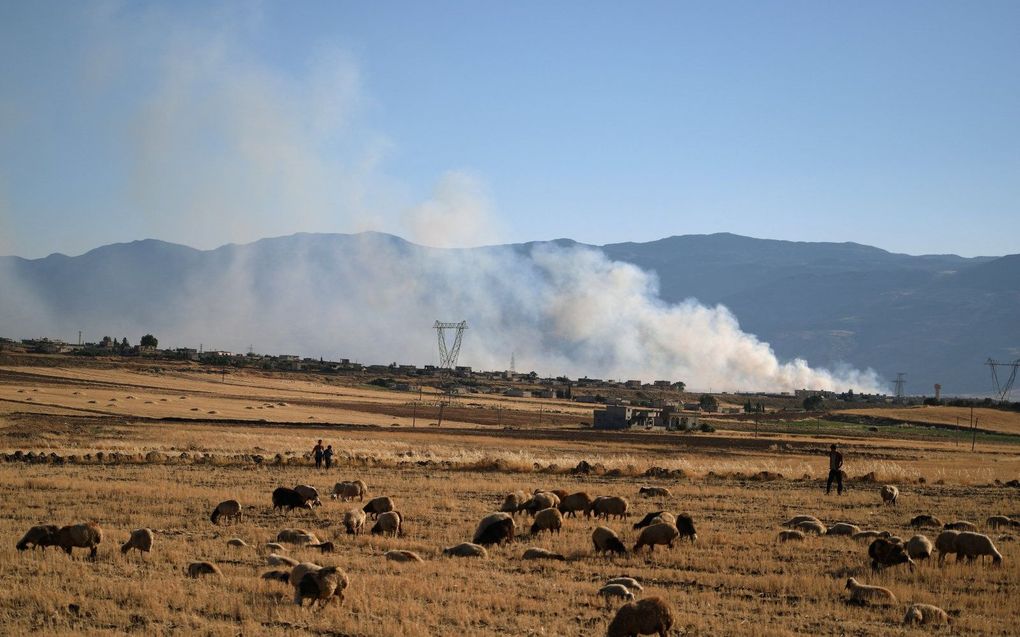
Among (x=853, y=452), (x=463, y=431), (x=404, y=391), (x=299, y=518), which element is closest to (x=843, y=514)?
(x=299, y=518)

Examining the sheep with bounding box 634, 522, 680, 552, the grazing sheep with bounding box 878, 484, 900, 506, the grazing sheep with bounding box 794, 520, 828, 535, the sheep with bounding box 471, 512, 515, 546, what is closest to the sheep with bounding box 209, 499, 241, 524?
the sheep with bounding box 471, 512, 515, 546

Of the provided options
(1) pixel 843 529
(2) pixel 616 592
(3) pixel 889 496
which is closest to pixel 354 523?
(2) pixel 616 592

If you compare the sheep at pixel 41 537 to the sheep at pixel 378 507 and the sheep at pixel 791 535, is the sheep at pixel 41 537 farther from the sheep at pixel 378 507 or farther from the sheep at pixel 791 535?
the sheep at pixel 791 535

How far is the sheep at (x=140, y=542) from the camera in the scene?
65.4 ft

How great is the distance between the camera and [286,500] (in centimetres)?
2761

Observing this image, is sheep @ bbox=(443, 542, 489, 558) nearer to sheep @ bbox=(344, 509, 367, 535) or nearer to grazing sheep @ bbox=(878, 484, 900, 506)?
sheep @ bbox=(344, 509, 367, 535)

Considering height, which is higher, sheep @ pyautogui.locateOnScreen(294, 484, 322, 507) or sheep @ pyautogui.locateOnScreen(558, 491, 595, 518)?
sheep @ pyautogui.locateOnScreen(558, 491, 595, 518)

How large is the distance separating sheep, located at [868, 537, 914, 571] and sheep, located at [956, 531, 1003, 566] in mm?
1627

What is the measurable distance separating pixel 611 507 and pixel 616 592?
1101cm

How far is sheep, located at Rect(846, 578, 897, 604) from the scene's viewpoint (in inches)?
668

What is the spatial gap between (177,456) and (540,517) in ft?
82.7

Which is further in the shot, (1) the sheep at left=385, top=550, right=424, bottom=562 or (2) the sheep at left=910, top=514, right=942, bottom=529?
(2) the sheep at left=910, top=514, right=942, bottom=529

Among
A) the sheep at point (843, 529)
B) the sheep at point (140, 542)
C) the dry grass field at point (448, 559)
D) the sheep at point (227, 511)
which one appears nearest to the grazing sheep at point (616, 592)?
the dry grass field at point (448, 559)

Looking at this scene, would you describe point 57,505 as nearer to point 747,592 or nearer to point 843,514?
point 747,592
